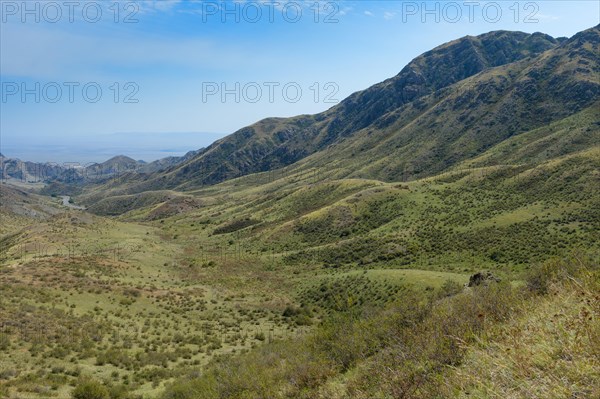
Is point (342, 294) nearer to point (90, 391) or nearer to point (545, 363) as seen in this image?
point (90, 391)

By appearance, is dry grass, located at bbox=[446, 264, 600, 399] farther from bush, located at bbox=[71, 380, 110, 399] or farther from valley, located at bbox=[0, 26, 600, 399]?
bush, located at bbox=[71, 380, 110, 399]

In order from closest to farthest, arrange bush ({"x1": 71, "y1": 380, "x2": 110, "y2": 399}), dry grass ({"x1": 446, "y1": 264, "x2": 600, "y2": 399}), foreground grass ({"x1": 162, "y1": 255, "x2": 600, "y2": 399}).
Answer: dry grass ({"x1": 446, "y1": 264, "x2": 600, "y2": 399})
foreground grass ({"x1": 162, "y1": 255, "x2": 600, "y2": 399})
bush ({"x1": 71, "y1": 380, "x2": 110, "y2": 399})

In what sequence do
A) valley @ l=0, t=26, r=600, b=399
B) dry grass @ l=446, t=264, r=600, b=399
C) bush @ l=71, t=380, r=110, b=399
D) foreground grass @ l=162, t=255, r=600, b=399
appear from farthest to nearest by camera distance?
bush @ l=71, t=380, r=110, b=399 → valley @ l=0, t=26, r=600, b=399 → foreground grass @ l=162, t=255, r=600, b=399 → dry grass @ l=446, t=264, r=600, b=399

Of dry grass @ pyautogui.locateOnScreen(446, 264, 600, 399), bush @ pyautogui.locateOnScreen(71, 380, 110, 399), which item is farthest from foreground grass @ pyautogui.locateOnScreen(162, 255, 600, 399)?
bush @ pyautogui.locateOnScreen(71, 380, 110, 399)

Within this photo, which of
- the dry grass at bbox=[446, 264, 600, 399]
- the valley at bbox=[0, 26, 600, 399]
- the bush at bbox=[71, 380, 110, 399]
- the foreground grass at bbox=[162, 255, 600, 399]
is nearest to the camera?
the dry grass at bbox=[446, 264, 600, 399]

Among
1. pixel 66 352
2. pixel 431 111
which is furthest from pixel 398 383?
pixel 431 111

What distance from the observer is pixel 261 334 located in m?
27.1

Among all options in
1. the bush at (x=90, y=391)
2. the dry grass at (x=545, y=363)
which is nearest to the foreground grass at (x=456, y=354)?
the dry grass at (x=545, y=363)

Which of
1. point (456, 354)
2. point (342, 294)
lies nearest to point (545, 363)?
point (456, 354)

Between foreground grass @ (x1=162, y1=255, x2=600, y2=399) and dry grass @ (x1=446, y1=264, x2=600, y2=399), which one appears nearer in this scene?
dry grass @ (x1=446, y1=264, x2=600, y2=399)

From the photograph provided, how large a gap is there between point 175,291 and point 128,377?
21236mm

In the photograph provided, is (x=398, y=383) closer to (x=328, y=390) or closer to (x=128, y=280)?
(x=328, y=390)

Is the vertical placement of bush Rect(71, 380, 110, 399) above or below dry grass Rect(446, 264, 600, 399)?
below

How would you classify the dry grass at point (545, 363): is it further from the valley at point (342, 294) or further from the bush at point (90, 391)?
the bush at point (90, 391)
